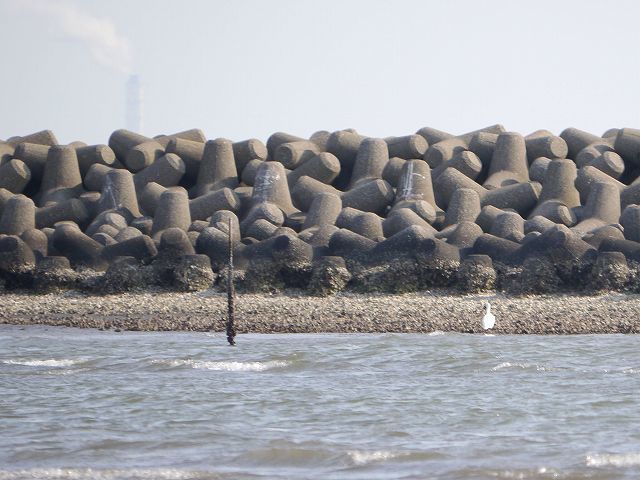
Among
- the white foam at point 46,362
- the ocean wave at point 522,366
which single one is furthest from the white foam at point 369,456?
the white foam at point 46,362

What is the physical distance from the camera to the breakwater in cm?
1744

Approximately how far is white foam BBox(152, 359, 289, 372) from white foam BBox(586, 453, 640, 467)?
4.74 metres

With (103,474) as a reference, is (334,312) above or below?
above

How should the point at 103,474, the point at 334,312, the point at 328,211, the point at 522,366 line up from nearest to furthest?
the point at 103,474 → the point at 522,366 → the point at 334,312 → the point at 328,211

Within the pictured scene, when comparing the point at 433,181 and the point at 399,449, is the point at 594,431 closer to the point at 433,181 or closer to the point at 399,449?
the point at 399,449

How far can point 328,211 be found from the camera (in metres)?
19.8

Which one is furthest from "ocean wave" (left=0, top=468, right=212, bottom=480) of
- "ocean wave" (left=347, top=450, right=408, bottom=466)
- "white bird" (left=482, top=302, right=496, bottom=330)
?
"white bird" (left=482, top=302, right=496, bottom=330)

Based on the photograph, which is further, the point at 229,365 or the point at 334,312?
the point at 334,312


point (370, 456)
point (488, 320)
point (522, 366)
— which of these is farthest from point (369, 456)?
point (488, 320)

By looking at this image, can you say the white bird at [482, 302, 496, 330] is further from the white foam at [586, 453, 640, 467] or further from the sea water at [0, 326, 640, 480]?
the white foam at [586, 453, 640, 467]

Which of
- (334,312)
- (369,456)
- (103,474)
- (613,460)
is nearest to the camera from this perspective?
(103,474)

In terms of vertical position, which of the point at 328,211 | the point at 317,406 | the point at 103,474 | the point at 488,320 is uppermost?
the point at 328,211

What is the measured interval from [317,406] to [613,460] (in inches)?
113

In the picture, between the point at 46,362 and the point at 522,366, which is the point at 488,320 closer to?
the point at 522,366
